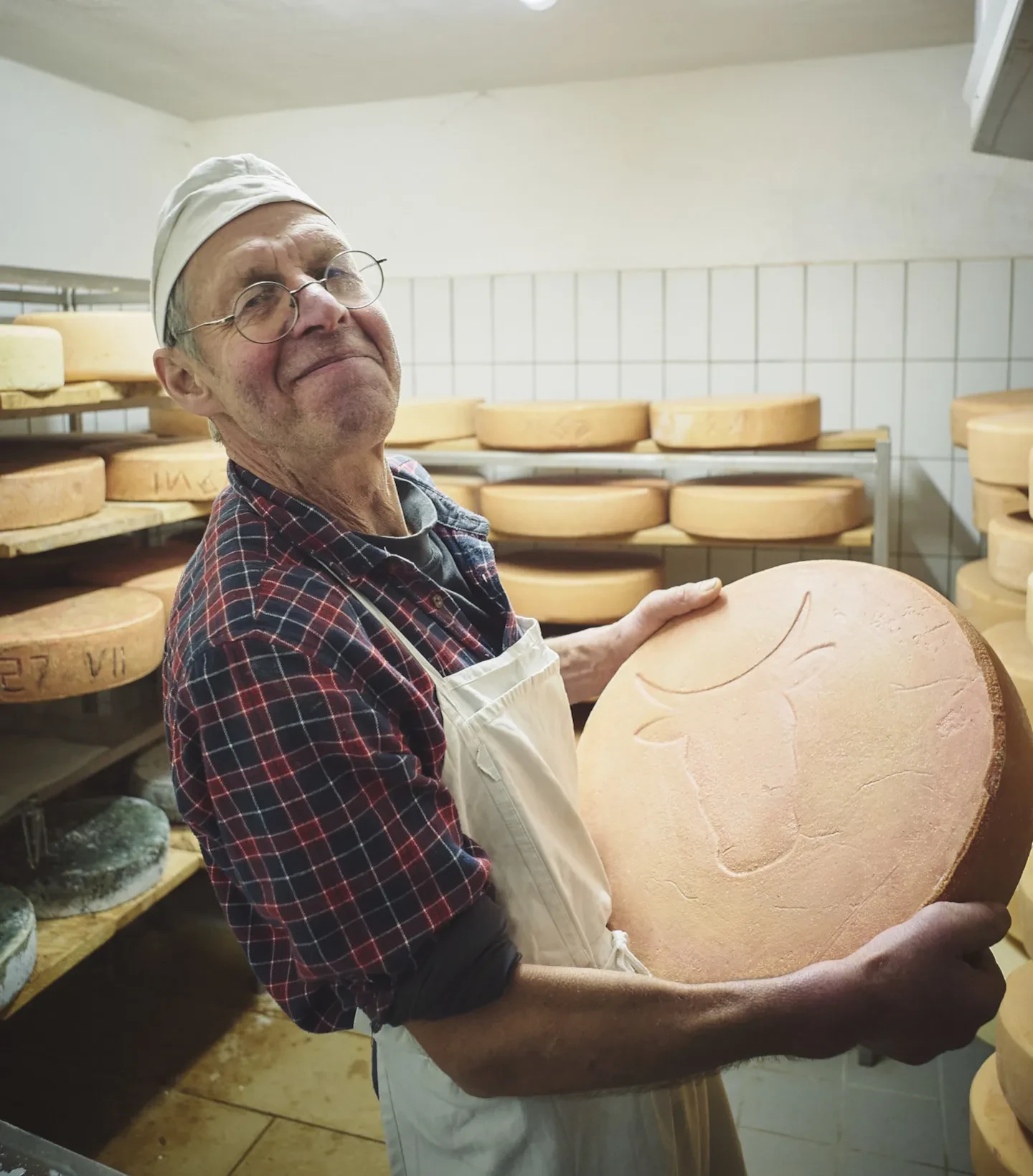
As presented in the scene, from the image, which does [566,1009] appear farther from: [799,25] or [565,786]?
[799,25]

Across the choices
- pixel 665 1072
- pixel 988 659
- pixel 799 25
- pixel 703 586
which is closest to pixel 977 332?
pixel 799 25

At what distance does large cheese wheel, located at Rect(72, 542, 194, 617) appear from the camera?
2561mm

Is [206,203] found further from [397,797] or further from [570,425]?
[570,425]

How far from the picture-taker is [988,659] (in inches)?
39.0

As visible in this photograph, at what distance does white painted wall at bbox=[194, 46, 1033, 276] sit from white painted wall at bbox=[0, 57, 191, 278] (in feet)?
0.93

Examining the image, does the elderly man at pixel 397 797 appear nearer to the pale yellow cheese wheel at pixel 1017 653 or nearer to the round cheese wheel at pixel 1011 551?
the pale yellow cheese wheel at pixel 1017 653

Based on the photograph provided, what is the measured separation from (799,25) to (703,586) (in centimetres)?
219

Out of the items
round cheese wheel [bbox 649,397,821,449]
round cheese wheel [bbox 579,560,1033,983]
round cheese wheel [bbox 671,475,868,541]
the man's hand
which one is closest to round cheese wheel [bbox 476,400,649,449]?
round cheese wheel [bbox 649,397,821,449]

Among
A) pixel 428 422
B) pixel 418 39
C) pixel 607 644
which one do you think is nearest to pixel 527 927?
pixel 607 644

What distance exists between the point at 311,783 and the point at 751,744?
0.54m

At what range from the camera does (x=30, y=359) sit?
207 centimetres

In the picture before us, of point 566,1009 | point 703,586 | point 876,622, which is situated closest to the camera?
point 566,1009

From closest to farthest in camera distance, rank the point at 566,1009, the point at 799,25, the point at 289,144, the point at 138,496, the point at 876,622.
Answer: the point at 566,1009 < the point at 876,622 < the point at 138,496 < the point at 799,25 < the point at 289,144

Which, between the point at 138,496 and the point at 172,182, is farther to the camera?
the point at 172,182
